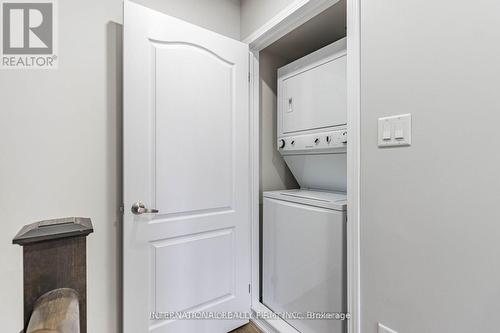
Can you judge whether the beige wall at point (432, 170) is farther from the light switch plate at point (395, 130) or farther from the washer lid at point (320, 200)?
the washer lid at point (320, 200)

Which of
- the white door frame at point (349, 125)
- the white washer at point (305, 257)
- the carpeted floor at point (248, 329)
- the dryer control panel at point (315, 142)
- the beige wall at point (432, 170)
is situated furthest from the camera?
the carpeted floor at point (248, 329)

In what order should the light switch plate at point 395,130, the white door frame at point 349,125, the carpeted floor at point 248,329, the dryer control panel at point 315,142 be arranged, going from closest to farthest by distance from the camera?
the light switch plate at point 395,130
the white door frame at point 349,125
the dryer control panel at point 315,142
the carpeted floor at point 248,329

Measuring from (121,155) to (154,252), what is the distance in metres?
0.60

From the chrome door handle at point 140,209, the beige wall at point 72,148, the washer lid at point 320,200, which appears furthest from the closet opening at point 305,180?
the beige wall at point 72,148

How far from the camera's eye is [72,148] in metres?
1.34

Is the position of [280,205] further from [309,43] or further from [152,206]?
[309,43]

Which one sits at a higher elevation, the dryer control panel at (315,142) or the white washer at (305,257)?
the dryer control panel at (315,142)

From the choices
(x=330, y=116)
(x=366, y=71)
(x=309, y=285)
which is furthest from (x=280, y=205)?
(x=366, y=71)

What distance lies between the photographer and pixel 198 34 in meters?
1.60

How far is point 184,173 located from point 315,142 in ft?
2.99

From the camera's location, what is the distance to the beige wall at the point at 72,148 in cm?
121

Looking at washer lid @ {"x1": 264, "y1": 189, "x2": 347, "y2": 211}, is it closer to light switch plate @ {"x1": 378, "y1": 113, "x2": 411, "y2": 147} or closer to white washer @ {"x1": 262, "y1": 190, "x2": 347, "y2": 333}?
white washer @ {"x1": 262, "y1": 190, "x2": 347, "y2": 333}

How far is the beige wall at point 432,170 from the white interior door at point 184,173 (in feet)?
3.01

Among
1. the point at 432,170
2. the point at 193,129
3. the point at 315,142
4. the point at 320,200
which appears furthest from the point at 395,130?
the point at 193,129
